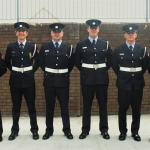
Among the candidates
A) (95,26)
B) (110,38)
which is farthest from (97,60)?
(110,38)

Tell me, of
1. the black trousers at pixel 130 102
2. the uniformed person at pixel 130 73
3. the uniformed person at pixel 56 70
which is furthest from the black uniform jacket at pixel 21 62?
the black trousers at pixel 130 102

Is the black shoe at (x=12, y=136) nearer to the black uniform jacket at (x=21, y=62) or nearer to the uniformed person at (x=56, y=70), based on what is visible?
the uniformed person at (x=56, y=70)

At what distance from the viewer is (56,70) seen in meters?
4.60

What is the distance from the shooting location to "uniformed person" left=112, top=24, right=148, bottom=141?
14.5 ft

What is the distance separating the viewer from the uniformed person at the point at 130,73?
14.5ft

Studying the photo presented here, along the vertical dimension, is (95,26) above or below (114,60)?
above

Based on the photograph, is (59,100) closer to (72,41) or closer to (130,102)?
(130,102)

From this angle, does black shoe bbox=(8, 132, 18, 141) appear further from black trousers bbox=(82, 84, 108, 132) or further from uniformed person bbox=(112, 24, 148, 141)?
uniformed person bbox=(112, 24, 148, 141)

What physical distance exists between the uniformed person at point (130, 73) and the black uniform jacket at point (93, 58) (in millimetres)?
196

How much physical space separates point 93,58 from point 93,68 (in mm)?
165

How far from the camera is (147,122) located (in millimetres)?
5785

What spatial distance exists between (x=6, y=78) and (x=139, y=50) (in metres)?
3.27
